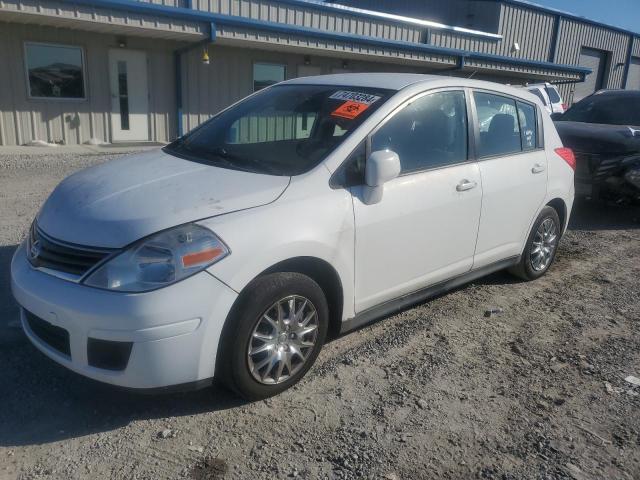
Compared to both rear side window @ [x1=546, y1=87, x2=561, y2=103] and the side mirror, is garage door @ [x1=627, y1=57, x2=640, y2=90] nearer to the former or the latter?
rear side window @ [x1=546, y1=87, x2=561, y2=103]

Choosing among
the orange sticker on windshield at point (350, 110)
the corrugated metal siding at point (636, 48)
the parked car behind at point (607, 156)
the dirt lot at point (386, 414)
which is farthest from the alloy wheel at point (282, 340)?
the corrugated metal siding at point (636, 48)

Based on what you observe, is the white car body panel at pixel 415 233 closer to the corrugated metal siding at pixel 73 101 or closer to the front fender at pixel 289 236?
the front fender at pixel 289 236

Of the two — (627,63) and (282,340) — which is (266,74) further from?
(627,63)

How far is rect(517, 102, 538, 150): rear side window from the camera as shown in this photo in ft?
15.2

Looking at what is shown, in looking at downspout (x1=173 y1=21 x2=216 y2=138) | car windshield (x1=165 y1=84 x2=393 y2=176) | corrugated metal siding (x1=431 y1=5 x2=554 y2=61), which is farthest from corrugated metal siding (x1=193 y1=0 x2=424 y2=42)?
car windshield (x1=165 y1=84 x2=393 y2=176)

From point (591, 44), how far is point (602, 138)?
83.7 feet

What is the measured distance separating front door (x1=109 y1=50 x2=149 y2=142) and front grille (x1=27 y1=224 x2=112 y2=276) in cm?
1122

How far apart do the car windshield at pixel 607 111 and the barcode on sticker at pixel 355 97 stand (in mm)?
6131

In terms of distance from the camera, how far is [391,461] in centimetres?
260

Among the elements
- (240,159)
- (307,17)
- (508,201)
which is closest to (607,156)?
(508,201)

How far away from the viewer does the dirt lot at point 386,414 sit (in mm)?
2557

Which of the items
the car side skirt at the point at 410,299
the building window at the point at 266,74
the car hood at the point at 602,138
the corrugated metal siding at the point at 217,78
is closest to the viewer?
the car side skirt at the point at 410,299

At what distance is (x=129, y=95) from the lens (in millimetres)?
13320

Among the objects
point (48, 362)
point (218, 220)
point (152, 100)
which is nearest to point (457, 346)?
point (218, 220)
